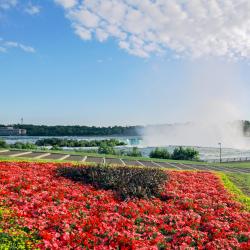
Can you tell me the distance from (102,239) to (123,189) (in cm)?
521

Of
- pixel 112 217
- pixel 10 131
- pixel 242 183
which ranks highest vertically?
pixel 10 131

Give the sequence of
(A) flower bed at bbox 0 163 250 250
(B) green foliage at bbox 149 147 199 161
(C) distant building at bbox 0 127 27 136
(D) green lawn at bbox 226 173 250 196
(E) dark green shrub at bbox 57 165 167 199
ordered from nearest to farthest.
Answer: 1. (A) flower bed at bbox 0 163 250 250
2. (E) dark green shrub at bbox 57 165 167 199
3. (D) green lawn at bbox 226 173 250 196
4. (B) green foliage at bbox 149 147 199 161
5. (C) distant building at bbox 0 127 27 136

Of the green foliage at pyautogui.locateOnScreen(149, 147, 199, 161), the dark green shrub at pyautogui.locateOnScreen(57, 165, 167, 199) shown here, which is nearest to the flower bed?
the dark green shrub at pyautogui.locateOnScreen(57, 165, 167, 199)

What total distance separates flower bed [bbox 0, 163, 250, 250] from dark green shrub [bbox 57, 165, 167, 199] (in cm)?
55

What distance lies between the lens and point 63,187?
14383 mm

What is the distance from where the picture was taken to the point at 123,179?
51.2ft

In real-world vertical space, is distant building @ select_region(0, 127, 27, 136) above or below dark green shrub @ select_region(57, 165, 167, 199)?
above

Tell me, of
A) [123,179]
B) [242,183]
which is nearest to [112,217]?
[123,179]

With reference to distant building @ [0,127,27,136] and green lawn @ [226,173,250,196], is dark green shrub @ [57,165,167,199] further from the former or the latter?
distant building @ [0,127,27,136]

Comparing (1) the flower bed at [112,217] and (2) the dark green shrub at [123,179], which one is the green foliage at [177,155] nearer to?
(2) the dark green shrub at [123,179]

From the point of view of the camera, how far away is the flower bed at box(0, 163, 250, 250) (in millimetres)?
8953

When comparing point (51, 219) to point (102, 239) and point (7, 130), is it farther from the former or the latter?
point (7, 130)

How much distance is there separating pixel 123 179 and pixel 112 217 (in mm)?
4827

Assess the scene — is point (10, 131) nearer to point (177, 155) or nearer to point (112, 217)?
point (177, 155)
